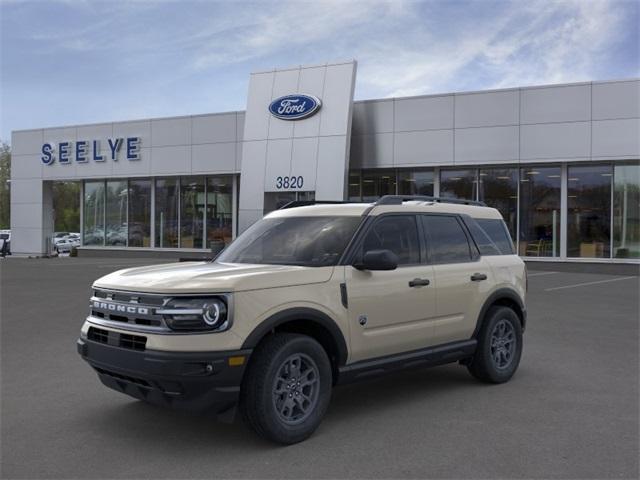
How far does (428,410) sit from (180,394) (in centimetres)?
239

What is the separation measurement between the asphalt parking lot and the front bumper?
0.42 metres

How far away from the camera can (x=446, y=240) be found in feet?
21.7

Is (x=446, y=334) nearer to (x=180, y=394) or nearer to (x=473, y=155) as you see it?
(x=180, y=394)

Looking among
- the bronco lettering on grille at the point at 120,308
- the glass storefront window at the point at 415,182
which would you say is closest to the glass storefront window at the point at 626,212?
the glass storefront window at the point at 415,182

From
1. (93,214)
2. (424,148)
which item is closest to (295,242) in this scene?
(424,148)

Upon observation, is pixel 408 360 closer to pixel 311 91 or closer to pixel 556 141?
pixel 556 141

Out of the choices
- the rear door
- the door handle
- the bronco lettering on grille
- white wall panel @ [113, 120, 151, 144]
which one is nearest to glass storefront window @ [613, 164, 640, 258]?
the rear door

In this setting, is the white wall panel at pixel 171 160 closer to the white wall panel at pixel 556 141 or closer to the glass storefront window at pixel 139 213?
the glass storefront window at pixel 139 213

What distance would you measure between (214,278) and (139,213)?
28041 millimetres

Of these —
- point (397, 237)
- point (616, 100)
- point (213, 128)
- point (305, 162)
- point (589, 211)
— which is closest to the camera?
point (397, 237)

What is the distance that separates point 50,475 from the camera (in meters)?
4.36

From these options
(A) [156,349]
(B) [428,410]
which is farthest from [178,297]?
(B) [428,410]

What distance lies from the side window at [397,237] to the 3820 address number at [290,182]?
59.1 ft

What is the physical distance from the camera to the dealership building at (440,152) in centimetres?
2209
